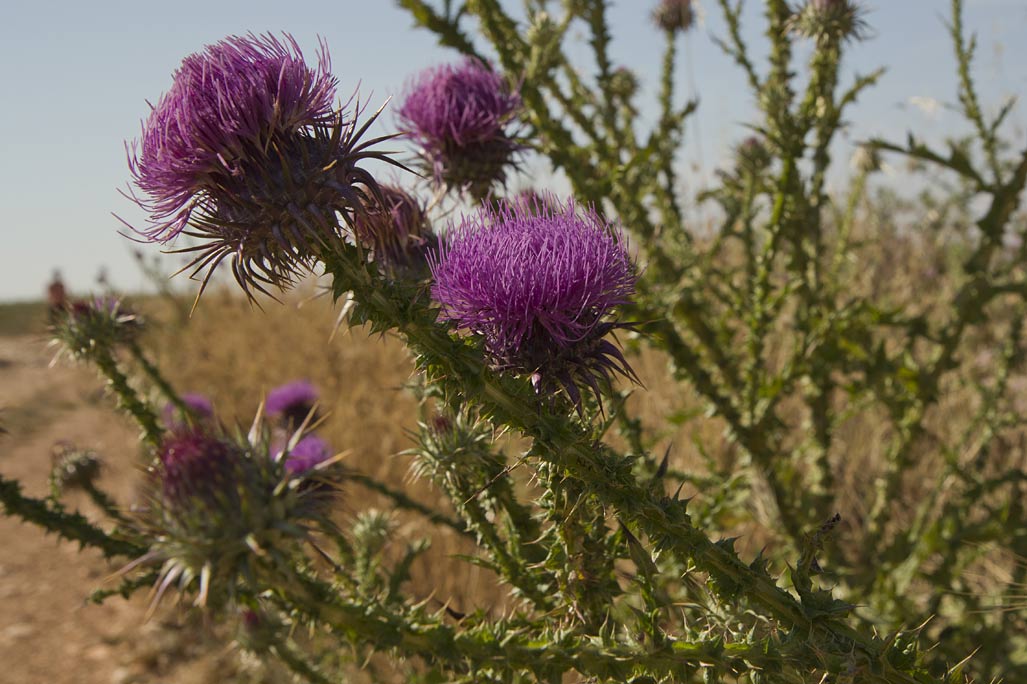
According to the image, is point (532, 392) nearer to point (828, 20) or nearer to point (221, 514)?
point (221, 514)

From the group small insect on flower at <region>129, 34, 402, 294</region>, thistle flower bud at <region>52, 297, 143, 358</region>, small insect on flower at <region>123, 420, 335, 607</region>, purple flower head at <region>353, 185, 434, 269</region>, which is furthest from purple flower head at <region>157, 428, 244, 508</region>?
thistle flower bud at <region>52, 297, 143, 358</region>

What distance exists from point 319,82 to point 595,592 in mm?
1424

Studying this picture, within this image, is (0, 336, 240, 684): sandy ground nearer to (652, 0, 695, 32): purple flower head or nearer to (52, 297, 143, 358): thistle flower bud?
(52, 297, 143, 358): thistle flower bud

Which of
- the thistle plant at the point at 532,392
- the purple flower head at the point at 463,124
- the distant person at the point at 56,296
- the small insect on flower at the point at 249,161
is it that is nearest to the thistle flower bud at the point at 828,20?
the thistle plant at the point at 532,392

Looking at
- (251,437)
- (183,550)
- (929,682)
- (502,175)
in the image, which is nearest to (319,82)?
(251,437)

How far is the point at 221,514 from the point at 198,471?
0.15 m

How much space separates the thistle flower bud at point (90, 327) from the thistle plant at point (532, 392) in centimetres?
1

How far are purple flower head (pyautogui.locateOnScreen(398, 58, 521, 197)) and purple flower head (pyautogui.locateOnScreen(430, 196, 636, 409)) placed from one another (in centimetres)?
109

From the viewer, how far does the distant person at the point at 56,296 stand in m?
3.18

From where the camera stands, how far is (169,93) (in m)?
1.74

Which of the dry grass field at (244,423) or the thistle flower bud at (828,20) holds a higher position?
the thistle flower bud at (828,20)

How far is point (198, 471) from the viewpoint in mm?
1733

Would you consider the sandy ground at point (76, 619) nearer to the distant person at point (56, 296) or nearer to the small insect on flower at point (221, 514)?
the distant person at point (56, 296)

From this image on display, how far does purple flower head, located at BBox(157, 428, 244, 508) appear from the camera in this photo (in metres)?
1.68
